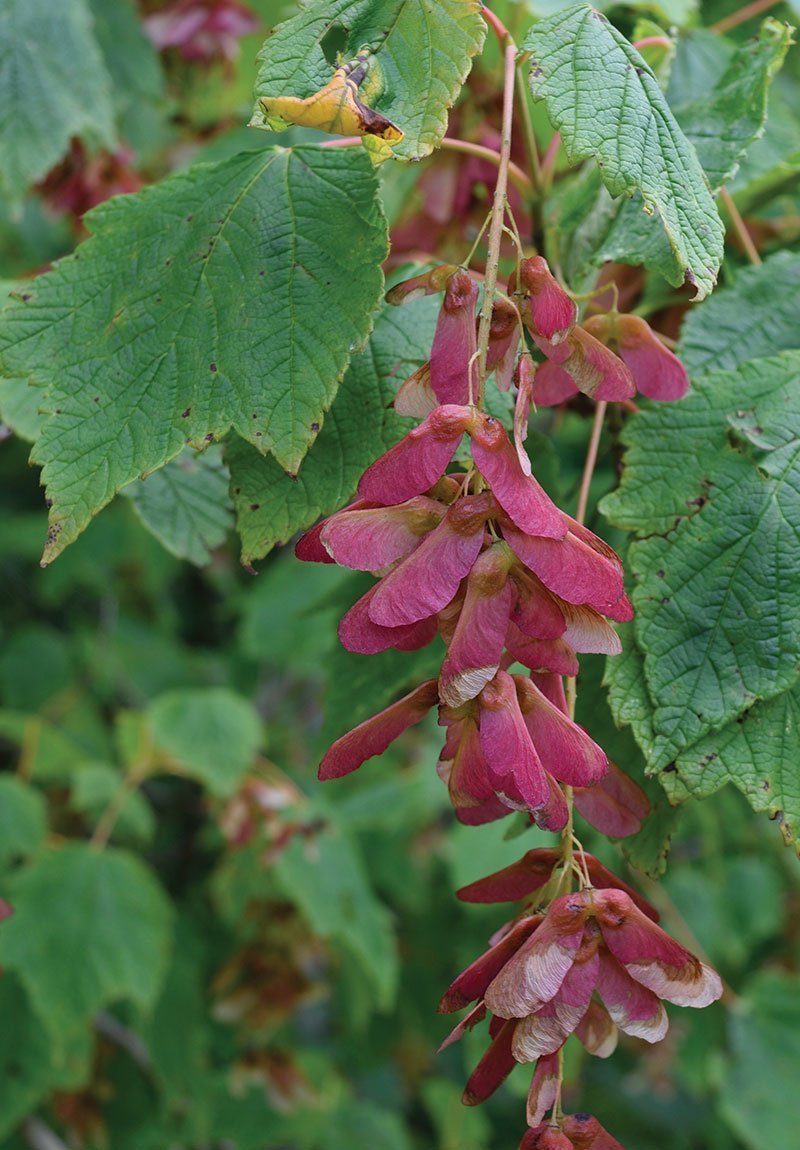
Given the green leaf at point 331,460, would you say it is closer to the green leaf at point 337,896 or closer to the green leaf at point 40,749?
the green leaf at point 337,896

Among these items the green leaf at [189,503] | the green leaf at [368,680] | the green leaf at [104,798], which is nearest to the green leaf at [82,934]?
the green leaf at [104,798]

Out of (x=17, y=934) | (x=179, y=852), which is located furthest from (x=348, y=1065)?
(x=17, y=934)

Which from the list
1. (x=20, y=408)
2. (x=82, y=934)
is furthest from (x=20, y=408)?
(x=82, y=934)

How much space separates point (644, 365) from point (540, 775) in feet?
1.08

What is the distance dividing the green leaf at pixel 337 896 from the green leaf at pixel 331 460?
4.02 feet

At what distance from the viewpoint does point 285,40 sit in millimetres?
672

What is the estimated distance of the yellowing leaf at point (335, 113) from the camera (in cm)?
58

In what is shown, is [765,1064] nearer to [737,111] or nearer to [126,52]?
[737,111]

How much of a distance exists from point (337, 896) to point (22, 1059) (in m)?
0.55

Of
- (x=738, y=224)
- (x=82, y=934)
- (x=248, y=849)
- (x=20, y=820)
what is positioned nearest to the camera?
(x=738, y=224)

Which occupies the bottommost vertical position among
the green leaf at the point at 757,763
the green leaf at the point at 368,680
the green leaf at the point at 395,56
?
the green leaf at the point at 368,680

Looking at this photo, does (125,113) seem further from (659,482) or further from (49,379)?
(659,482)

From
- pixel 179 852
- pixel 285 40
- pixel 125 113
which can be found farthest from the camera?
pixel 179 852

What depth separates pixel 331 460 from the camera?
2.51ft
